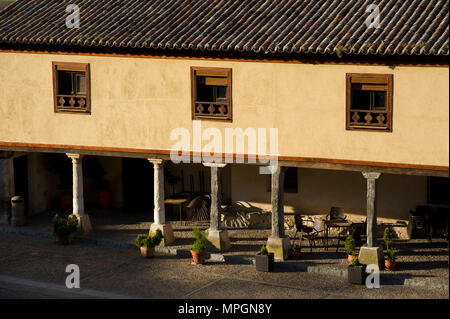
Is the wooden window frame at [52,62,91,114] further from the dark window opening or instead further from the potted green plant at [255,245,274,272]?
the dark window opening

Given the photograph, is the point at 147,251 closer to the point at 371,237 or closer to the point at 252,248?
the point at 252,248

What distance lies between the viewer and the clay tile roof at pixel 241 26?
93.0ft

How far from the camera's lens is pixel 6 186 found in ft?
115

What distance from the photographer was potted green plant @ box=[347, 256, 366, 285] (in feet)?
94.0

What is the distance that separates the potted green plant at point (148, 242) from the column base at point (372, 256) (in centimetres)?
592

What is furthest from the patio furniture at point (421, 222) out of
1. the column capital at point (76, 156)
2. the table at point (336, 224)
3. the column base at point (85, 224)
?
the column capital at point (76, 156)

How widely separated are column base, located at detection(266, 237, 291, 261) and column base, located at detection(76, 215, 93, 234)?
623 cm

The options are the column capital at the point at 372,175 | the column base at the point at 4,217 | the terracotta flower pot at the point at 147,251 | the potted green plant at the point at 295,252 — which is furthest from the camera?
the column base at the point at 4,217

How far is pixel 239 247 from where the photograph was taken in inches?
1267

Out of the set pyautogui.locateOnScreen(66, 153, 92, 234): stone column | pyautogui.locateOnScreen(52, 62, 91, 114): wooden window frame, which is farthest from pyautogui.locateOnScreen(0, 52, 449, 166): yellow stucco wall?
pyautogui.locateOnScreen(66, 153, 92, 234): stone column

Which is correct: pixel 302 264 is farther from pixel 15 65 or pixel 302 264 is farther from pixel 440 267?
pixel 15 65

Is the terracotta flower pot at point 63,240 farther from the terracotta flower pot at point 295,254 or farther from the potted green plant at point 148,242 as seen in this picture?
the terracotta flower pot at point 295,254

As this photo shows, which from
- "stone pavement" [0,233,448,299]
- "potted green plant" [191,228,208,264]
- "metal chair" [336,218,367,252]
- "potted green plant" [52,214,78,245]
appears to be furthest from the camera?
"potted green plant" [52,214,78,245]
